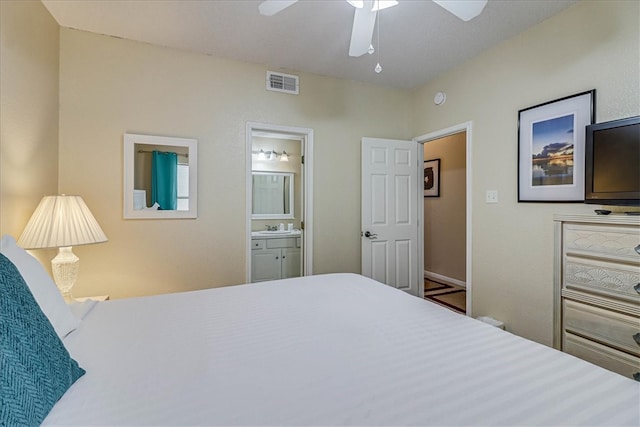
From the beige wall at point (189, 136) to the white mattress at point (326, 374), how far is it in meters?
1.33

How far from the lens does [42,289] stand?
3.81 ft

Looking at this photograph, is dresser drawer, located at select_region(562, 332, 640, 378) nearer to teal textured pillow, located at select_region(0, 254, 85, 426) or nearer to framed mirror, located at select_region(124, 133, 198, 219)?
teal textured pillow, located at select_region(0, 254, 85, 426)

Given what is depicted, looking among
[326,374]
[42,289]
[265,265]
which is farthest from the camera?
[265,265]

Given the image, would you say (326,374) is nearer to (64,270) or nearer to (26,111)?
(64,270)

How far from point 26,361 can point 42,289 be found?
57cm

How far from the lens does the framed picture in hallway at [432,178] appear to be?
5.05 metres

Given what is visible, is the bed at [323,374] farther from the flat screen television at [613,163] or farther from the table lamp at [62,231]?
the flat screen television at [613,163]

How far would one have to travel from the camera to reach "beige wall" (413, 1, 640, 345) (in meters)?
1.97

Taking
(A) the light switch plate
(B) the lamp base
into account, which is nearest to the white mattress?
(B) the lamp base

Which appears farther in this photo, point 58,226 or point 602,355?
point 58,226

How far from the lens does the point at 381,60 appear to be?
9.75 ft

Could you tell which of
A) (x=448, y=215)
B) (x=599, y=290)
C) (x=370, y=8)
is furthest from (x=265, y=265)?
(x=599, y=290)

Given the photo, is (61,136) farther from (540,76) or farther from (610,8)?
(610,8)

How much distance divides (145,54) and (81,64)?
0.49 metres
